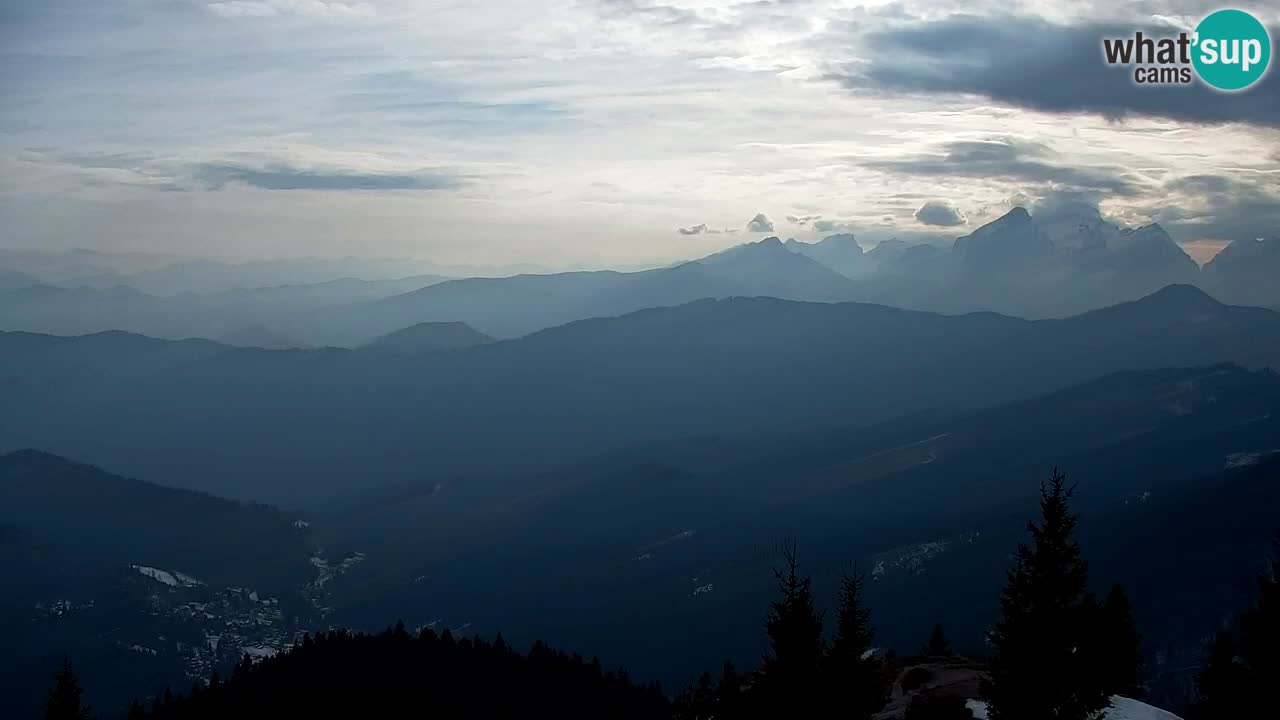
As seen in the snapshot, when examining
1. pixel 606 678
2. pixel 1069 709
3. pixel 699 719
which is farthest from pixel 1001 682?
pixel 606 678

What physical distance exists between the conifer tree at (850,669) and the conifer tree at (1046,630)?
19.7 ft

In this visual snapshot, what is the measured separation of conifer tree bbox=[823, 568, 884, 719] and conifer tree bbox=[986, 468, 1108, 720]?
6.01 m

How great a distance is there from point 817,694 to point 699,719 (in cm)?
2933

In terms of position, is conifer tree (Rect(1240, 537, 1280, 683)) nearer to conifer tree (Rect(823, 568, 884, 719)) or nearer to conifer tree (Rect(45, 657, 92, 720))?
conifer tree (Rect(823, 568, 884, 719))

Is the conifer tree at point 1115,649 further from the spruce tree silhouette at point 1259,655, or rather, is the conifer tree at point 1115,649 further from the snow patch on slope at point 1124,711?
the spruce tree silhouette at point 1259,655

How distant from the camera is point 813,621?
149 ft

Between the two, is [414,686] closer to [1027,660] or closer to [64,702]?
[64,702]

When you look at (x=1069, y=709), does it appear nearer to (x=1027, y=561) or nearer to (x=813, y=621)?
(x=1027, y=561)

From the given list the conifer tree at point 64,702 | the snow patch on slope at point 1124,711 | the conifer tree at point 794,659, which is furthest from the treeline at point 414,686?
the conifer tree at point 794,659

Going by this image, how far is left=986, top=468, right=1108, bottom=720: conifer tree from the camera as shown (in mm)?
42281

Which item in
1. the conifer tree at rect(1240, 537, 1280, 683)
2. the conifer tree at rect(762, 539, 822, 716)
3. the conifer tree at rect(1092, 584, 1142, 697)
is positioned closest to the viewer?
the conifer tree at rect(762, 539, 822, 716)

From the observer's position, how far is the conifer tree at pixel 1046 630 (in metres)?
42.3

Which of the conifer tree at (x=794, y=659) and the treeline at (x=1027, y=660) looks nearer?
the treeline at (x=1027, y=660)

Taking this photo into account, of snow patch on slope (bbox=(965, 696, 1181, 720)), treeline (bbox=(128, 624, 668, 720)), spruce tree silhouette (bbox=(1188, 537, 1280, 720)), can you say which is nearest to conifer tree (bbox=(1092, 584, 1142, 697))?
snow patch on slope (bbox=(965, 696, 1181, 720))
